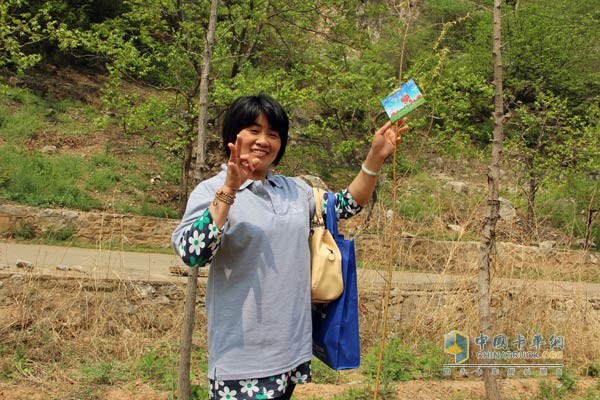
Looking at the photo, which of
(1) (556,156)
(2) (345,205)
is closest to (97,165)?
(1) (556,156)

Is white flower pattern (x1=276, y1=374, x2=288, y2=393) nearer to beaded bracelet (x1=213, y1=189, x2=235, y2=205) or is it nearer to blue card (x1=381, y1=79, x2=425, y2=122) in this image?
beaded bracelet (x1=213, y1=189, x2=235, y2=205)

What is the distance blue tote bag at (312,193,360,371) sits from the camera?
1810mm

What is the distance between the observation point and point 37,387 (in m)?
3.72

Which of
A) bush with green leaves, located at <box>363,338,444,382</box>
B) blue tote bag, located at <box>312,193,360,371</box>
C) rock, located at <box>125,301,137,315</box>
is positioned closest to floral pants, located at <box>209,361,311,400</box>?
blue tote bag, located at <box>312,193,360,371</box>

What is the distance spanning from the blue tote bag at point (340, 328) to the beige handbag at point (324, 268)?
0.05 metres

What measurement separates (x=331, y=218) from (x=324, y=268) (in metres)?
0.23

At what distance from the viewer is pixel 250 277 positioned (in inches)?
63.4

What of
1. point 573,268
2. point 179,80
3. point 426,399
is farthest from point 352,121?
point 426,399

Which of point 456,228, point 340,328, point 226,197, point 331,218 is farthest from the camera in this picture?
point 456,228

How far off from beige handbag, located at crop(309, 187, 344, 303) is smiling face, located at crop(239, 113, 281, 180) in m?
0.28

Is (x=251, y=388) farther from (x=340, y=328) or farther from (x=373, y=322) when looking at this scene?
(x=373, y=322)

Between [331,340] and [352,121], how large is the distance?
10.6 metres

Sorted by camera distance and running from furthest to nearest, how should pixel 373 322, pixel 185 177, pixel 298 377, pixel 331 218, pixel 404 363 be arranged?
pixel 185 177
pixel 373 322
pixel 404 363
pixel 331 218
pixel 298 377

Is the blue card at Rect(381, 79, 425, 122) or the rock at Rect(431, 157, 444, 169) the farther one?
the rock at Rect(431, 157, 444, 169)
